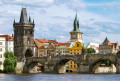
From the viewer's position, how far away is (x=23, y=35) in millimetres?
166750

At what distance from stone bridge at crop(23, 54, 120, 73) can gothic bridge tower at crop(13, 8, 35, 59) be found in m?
6.45

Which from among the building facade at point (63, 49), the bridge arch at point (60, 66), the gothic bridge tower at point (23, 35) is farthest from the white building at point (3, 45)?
the building facade at point (63, 49)

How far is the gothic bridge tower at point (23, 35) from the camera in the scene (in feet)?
547

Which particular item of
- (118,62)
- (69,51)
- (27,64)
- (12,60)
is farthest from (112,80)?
(69,51)

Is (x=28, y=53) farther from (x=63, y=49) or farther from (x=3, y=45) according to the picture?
(x=63, y=49)

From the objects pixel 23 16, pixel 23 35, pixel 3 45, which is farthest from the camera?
pixel 23 16

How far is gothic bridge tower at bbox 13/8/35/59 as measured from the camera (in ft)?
547

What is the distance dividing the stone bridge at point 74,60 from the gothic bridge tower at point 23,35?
6448 mm

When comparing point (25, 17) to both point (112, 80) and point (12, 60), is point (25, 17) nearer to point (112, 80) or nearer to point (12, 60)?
point (12, 60)

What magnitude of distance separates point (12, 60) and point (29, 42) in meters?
26.2

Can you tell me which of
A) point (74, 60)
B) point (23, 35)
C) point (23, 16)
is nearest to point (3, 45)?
point (23, 35)

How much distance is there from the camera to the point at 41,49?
199625 millimetres

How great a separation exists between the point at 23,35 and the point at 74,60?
28.5 metres

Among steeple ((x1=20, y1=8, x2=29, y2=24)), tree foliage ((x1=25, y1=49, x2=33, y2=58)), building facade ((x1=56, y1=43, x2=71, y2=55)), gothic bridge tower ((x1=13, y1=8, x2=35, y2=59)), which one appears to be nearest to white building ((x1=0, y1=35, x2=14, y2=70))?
gothic bridge tower ((x1=13, y1=8, x2=35, y2=59))
